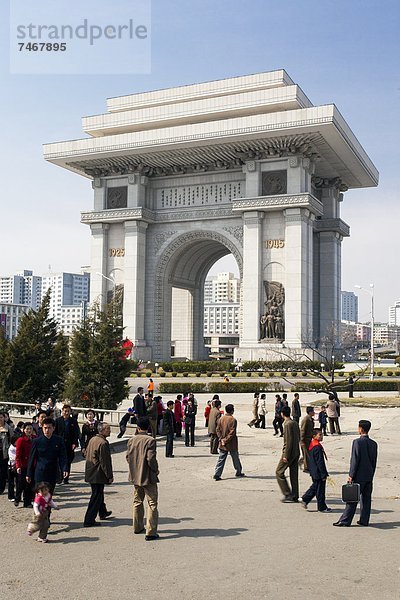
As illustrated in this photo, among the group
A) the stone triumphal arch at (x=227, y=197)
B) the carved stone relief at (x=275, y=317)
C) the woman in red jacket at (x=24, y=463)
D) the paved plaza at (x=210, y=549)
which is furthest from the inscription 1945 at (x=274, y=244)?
the woman in red jacket at (x=24, y=463)

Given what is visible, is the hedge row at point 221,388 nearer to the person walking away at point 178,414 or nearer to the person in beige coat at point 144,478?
the person walking away at point 178,414

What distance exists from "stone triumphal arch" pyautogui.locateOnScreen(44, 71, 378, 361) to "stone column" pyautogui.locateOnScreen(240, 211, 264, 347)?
9 cm

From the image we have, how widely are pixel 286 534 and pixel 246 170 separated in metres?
43.0

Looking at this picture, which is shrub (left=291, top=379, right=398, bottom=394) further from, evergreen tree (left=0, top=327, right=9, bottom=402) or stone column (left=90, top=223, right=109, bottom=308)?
stone column (left=90, top=223, right=109, bottom=308)

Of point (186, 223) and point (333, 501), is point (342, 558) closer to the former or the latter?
point (333, 501)

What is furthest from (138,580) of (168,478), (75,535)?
(168,478)

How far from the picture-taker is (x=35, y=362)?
934 inches

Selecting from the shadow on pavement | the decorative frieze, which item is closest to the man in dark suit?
the shadow on pavement

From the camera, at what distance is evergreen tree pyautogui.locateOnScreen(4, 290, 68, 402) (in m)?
23.2

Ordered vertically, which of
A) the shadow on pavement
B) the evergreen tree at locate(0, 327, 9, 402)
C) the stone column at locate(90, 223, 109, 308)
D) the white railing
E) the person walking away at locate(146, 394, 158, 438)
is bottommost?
the shadow on pavement

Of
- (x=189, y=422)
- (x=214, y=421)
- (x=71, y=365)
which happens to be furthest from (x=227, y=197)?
(x=214, y=421)

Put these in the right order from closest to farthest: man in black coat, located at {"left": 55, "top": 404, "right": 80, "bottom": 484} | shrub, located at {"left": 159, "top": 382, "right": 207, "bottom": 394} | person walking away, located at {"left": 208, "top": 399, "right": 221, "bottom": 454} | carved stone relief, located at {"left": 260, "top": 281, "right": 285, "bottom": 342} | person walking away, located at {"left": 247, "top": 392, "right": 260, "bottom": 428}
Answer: man in black coat, located at {"left": 55, "top": 404, "right": 80, "bottom": 484} → person walking away, located at {"left": 208, "top": 399, "right": 221, "bottom": 454} → person walking away, located at {"left": 247, "top": 392, "right": 260, "bottom": 428} → shrub, located at {"left": 159, "top": 382, "right": 207, "bottom": 394} → carved stone relief, located at {"left": 260, "top": 281, "right": 285, "bottom": 342}

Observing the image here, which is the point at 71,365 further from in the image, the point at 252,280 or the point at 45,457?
the point at 252,280

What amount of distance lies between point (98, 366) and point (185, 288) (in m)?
38.2
